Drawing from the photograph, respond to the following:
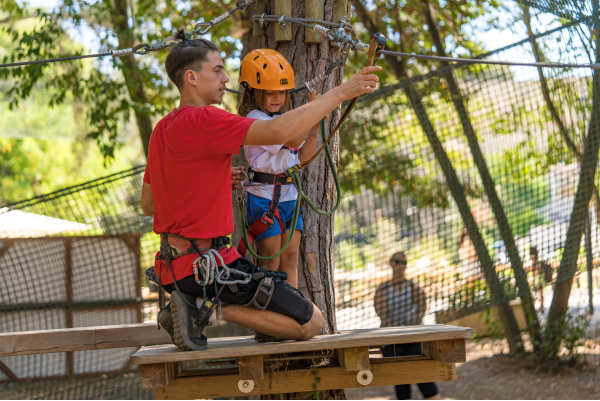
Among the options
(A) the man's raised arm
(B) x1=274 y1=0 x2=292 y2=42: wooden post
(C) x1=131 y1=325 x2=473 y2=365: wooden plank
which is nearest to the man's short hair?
(A) the man's raised arm

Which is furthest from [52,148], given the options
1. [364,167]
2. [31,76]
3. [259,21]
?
[259,21]

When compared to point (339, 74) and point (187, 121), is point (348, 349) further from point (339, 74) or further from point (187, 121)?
point (339, 74)

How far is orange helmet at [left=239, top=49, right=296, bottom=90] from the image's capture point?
Result: 8.21 ft

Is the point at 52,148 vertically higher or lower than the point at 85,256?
higher

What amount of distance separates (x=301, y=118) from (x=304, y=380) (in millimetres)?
1246

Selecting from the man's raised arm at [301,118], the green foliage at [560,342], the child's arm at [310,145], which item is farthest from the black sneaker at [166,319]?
the green foliage at [560,342]

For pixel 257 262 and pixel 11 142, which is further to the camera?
pixel 11 142

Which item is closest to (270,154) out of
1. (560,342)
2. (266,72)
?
(266,72)

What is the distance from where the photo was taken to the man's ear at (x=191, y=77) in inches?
93.4

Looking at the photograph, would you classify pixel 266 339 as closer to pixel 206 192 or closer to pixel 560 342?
pixel 206 192

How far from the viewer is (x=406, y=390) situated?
17.5ft

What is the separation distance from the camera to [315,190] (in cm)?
308

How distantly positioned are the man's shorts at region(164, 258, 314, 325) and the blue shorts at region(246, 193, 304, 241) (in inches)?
11.3

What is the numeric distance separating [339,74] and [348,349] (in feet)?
4.99
